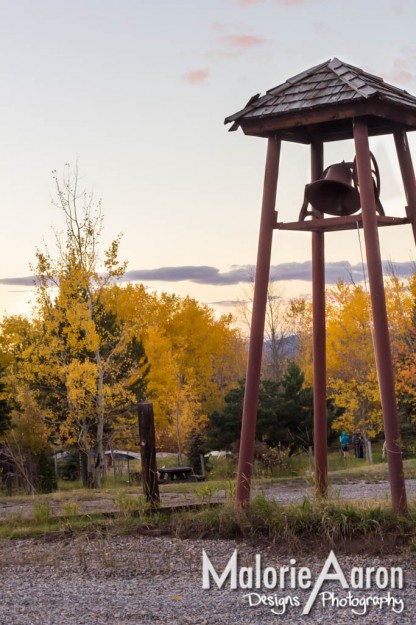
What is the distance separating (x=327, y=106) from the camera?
413 inches

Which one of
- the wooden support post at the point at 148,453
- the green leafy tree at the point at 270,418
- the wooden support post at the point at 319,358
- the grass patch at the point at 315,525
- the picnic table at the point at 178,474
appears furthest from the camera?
the green leafy tree at the point at 270,418

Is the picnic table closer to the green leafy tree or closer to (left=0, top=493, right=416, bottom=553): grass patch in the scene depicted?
the green leafy tree

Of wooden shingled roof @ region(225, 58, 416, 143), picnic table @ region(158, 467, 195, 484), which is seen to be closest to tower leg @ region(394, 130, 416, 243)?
wooden shingled roof @ region(225, 58, 416, 143)

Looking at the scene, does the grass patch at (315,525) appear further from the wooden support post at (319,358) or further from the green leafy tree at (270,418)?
the green leafy tree at (270,418)

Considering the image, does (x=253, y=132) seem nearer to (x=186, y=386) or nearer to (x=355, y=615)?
(x=355, y=615)

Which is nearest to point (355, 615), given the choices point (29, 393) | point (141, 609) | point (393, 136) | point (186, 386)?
point (141, 609)

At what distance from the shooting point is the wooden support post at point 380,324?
9.90 metres

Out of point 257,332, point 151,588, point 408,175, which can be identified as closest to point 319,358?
point 257,332

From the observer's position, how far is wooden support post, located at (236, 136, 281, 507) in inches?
412

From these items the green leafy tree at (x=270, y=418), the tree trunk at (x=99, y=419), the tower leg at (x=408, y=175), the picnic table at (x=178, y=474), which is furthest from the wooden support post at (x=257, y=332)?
the green leafy tree at (x=270, y=418)

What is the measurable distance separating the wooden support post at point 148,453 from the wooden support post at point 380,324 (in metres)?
3.33

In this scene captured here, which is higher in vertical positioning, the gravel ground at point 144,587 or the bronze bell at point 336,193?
the bronze bell at point 336,193

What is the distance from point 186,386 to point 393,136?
23.9 metres

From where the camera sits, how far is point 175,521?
10.8 metres
